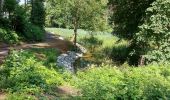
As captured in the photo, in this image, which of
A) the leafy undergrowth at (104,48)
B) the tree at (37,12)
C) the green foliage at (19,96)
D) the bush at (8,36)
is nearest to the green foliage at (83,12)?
the leafy undergrowth at (104,48)

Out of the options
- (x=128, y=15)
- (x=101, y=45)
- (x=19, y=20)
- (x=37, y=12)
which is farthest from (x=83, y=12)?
(x=37, y=12)

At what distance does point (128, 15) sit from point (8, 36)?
961 cm

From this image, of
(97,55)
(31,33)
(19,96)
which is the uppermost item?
(19,96)

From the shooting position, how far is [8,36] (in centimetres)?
3114

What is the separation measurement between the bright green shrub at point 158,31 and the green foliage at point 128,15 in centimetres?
262

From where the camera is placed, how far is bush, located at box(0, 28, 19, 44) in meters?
30.2

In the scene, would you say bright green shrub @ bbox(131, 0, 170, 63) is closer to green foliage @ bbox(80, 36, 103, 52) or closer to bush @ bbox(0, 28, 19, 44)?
bush @ bbox(0, 28, 19, 44)

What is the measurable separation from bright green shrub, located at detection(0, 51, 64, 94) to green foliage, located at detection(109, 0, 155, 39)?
11861 millimetres

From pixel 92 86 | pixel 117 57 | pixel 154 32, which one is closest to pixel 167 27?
pixel 154 32

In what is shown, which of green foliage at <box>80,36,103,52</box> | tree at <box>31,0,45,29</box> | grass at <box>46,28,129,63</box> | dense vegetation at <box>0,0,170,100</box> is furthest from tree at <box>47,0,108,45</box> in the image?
tree at <box>31,0,45,29</box>

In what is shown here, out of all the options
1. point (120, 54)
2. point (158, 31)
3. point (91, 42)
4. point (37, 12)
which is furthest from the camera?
point (37, 12)

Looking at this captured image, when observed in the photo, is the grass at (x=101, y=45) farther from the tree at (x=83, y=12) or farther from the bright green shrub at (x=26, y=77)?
the bright green shrub at (x=26, y=77)

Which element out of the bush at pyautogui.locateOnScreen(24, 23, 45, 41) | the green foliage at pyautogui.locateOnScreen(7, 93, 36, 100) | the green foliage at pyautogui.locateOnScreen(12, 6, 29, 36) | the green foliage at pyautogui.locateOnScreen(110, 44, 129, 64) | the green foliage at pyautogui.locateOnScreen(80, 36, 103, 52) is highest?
the green foliage at pyautogui.locateOnScreen(12, 6, 29, 36)

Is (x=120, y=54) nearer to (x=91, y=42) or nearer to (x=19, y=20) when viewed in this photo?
Result: (x=19, y=20)
